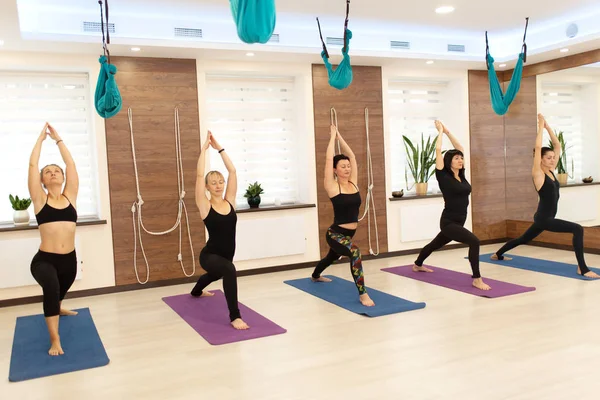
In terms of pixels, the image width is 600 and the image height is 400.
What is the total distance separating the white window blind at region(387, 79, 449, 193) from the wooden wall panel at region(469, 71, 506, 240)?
40cm

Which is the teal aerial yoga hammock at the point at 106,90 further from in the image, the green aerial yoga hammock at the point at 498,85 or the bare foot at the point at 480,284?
the green aerial yoga hammock at the point at 498,85

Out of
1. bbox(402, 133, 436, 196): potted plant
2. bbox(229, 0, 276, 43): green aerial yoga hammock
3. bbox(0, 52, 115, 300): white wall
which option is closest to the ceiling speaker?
bbox(402, 133, 436, 196): potted plant

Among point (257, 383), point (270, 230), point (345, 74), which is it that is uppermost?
point (345, 74)

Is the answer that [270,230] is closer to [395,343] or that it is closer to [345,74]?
[345,74]

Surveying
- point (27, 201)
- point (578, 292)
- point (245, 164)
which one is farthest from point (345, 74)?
point (27, 201)

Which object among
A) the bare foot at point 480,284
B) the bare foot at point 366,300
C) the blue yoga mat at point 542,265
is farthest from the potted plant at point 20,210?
the blue yoga mat at point 542,265

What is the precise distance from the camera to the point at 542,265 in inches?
227

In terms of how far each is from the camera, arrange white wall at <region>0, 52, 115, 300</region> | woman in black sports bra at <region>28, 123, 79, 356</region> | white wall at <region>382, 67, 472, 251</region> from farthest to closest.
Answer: white wall at <region>382, 67, 472, 251</region>
white wall at <region>0, 52, 115, 300</region>
woman in black sports bra at <region>28, 123, 79, 356</region>

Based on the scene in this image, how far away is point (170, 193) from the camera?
565cm

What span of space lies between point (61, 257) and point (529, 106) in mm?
5882

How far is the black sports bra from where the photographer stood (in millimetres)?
3828

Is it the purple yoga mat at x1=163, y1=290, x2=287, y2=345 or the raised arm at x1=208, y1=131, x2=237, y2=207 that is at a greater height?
the raised arm at x1=208, y1=131, x2=237, y2=207

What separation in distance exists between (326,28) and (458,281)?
2955 mm

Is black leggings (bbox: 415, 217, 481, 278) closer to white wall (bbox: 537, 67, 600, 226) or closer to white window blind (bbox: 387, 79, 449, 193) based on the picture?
white window blind (bbox: 387, 79, 449, 193)
